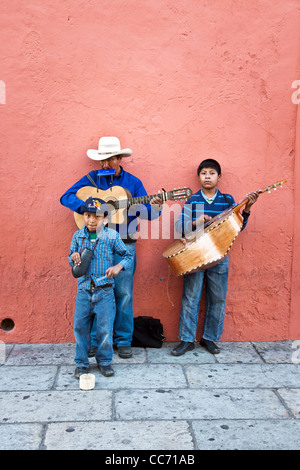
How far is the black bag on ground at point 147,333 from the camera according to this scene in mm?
4605

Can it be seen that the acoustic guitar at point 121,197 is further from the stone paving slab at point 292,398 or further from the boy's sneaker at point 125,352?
the stone paving slab at point 292,398

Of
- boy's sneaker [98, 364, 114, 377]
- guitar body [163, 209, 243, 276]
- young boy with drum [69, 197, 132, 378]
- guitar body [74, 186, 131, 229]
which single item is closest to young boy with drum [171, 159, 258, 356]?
guitar body [163, 209, 243, 276]

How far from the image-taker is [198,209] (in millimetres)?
4430

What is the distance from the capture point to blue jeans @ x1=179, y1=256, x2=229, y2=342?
4469 mm

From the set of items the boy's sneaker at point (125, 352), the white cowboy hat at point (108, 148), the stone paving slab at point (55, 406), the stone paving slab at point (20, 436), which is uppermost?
the white cowboy hat at point (108, 148)

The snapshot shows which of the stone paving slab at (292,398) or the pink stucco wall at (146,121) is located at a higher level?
the pink stucco wall at (146,121)

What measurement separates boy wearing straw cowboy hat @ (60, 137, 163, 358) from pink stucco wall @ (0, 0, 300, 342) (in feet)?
0.82

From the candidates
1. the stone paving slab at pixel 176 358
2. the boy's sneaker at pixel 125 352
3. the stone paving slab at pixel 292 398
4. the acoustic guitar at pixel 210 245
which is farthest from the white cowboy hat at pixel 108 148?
the stone paving slab at pixel 292 398

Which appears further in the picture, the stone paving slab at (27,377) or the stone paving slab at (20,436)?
the stone paving slab at (27,377)

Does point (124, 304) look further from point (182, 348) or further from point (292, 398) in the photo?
point (292, 398)

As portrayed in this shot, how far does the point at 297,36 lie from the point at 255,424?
11.2 feet

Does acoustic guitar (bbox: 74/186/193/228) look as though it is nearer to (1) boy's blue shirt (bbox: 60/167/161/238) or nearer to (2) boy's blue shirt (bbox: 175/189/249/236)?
(1) boy's blue shirt (bbox: 60/167/161/238)

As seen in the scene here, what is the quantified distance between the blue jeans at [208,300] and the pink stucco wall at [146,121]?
257 millimetres
